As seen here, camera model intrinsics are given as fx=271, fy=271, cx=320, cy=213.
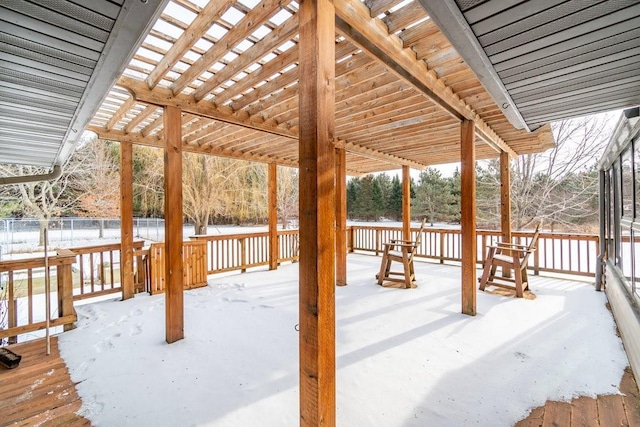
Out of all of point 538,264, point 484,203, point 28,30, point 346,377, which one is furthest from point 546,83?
point 484,203

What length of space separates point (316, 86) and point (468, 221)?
9.99ft

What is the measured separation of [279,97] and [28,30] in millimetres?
2129

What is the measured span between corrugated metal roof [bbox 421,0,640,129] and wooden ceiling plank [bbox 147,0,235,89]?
1.29 metres

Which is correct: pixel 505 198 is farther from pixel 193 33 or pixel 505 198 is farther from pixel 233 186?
pixel 233 186

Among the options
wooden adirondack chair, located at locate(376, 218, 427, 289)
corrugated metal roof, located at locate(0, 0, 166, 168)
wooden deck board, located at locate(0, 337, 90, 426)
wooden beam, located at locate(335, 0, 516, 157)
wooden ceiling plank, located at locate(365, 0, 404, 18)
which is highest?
wooden ceiling plank, located at locate(365, 0, 404, 18)

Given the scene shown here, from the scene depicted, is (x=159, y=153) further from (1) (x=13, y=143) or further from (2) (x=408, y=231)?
(2) (x=408, y=231)

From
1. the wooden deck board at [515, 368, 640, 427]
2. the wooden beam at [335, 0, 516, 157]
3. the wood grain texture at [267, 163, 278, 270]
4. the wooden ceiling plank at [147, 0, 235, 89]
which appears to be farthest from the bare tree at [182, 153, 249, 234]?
the wooden deck board at [515, 368, 640, 427]

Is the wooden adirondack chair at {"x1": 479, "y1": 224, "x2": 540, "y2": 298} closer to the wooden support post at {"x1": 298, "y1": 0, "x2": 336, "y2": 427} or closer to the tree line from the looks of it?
the wooden support post at {"x1": 298, "y1": 0, "x2": 336, "y2": 427}

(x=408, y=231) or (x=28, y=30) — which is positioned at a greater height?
(x=28, y=30)

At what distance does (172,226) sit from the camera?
2846mm

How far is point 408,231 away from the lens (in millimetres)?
6988

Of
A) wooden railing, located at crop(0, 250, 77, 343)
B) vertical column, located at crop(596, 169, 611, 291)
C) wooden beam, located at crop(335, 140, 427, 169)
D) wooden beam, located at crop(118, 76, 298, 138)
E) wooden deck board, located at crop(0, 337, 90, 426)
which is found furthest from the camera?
wooden beam, located at crop(335, 140, 427, 169)

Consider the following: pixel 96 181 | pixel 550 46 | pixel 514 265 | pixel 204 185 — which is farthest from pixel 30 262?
pixel 96 181

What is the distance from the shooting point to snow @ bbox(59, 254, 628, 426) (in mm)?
1863
